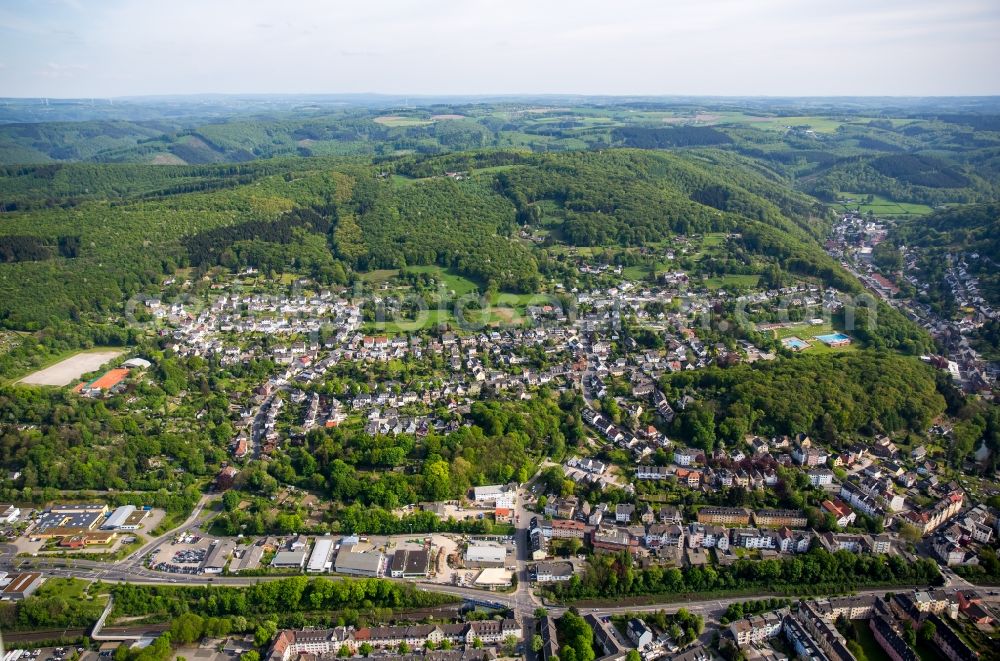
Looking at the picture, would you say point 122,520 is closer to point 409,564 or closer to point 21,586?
point 21,586

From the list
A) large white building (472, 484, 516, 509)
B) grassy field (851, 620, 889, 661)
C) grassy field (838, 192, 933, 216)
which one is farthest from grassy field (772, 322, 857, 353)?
grassy field (838, 192, 933, 216)

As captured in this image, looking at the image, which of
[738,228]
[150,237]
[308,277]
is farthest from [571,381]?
[150,237]

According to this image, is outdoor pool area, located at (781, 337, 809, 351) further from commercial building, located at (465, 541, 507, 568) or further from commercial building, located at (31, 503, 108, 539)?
commercial building, located at (31, 503, 108, 539)

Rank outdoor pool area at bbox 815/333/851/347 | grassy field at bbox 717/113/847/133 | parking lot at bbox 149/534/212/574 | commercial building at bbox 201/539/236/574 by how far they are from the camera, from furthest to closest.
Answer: grassy field at bbox 717/113/847/133
outdoor pool area at bbox 815/333/851/347
parking lot at bbox 149/534/212/574
commercial building at bbox 201/539/236/574

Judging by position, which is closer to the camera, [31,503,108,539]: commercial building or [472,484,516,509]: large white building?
[31,503,108,539]: commercial building

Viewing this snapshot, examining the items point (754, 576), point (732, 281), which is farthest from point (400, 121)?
point (754, 576)

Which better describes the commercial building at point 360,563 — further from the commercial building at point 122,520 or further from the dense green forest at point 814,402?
the dense green forest at point 814,402
